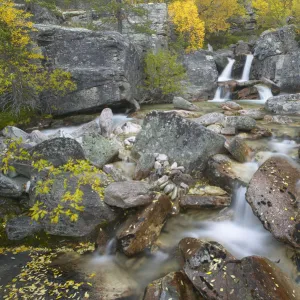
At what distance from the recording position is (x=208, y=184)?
26.2ft

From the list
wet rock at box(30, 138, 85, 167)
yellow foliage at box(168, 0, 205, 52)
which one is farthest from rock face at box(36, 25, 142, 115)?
yellow foliage at box(168, 0, 205, 52)

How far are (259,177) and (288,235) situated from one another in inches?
63.9

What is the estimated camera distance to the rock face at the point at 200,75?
21.4 m

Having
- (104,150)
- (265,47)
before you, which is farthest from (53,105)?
(265,47)

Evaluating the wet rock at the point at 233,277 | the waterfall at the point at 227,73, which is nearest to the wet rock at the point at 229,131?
the wet rock at the point at 233,277

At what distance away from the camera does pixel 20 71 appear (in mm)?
12312

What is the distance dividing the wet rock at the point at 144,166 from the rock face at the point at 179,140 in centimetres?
57

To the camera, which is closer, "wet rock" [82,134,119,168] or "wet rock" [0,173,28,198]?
"wet rock" [0,173,28,198]

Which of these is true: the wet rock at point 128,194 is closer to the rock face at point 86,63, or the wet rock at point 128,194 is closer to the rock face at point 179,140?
the rock face at point 179,140

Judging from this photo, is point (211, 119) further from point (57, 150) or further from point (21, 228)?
point (21, 228)

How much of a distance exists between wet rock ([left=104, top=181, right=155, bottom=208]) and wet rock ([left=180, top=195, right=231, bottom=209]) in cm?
101

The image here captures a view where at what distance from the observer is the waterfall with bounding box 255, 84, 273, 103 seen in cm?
1970

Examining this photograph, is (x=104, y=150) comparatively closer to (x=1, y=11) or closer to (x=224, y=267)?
(x=224, y=267)

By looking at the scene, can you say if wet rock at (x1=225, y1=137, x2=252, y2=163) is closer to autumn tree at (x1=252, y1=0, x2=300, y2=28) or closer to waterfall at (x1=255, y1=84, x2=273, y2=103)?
waterfall at (x1=255, y1=84, x2=273, y2=103)
